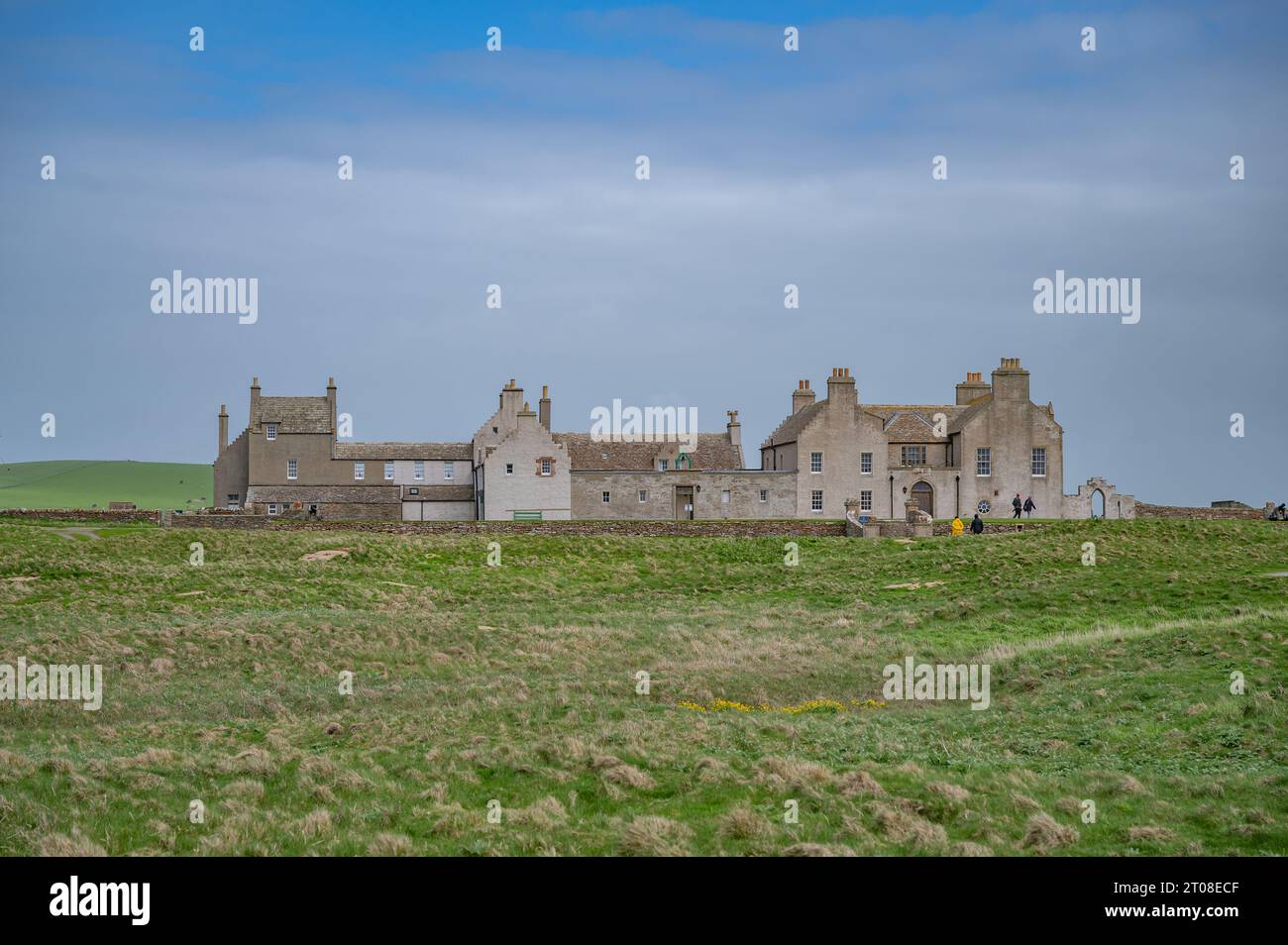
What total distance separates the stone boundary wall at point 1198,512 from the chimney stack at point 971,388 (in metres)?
12.5

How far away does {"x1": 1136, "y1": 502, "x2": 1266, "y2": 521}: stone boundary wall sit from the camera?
70875mm

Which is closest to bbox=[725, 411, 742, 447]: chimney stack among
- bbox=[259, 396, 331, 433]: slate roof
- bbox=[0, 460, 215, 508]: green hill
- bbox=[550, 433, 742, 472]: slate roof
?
bbox=[550, 433, 742, 472]: slate roof

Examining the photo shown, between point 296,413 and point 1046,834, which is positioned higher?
point 296,413

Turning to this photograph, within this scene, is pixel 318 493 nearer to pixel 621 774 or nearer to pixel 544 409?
pixel 544 409

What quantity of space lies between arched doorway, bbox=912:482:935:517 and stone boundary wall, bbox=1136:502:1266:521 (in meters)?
12.4

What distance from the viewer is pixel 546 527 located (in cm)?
6450

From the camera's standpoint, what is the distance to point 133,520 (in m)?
69.2

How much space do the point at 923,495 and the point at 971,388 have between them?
10671mm

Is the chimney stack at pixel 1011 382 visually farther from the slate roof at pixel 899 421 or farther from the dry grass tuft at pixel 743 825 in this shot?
the dry grass tuft at pixel 743 825

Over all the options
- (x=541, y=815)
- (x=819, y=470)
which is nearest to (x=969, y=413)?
(x=819, y=470)
